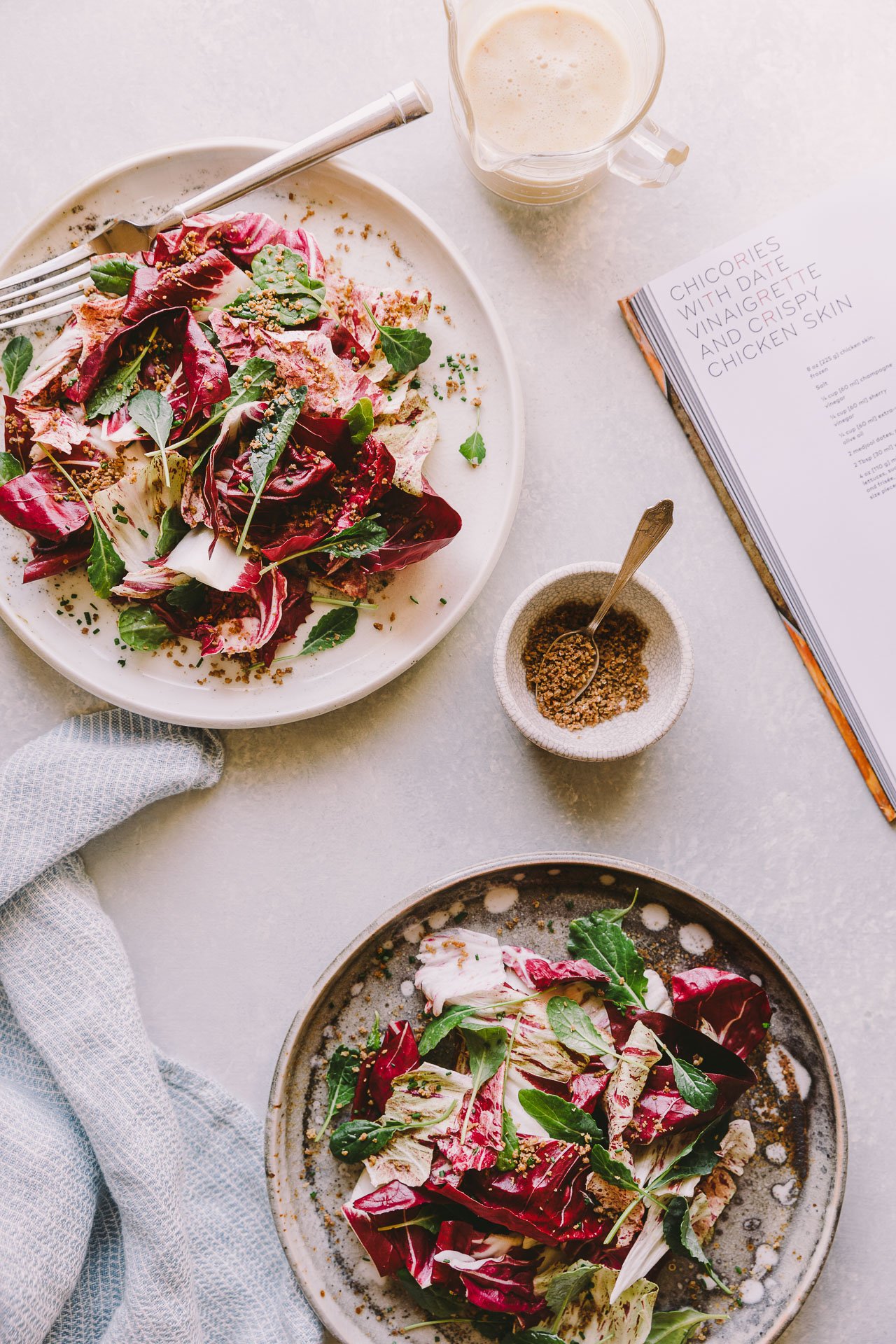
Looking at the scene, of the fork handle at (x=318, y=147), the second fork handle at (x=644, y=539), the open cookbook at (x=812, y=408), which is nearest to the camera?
the second fork handle at (x=644, y=539)

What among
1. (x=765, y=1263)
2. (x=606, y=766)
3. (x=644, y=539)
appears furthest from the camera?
(x=606, y=766)

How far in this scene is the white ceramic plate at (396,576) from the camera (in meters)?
1.17

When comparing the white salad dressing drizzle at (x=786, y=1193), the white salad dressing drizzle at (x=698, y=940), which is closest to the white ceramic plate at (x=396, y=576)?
the white salad dressing drizzle at (x=698, y=940)

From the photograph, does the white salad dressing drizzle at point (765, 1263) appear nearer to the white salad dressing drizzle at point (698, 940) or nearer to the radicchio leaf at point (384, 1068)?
the white salad dressing drizzle at point (698, 940)

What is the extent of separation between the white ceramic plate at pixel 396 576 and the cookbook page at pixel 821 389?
0.94ft

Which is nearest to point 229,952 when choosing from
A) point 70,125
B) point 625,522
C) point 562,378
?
point 625,522

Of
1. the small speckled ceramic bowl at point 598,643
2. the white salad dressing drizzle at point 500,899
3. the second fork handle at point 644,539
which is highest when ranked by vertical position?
the second fork handle at point 644,539

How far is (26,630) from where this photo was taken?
3.82 ft

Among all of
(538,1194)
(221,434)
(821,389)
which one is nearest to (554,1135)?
(538,1194)

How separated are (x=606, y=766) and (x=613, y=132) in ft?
2.70

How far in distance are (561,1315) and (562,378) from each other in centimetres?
123

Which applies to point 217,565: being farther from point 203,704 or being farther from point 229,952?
point 229,952

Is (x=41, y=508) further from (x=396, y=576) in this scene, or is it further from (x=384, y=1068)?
(x=384, y=1068)

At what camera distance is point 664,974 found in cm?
119
